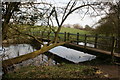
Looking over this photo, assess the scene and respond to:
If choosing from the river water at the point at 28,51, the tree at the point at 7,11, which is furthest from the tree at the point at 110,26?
the tree at the point at 7,11

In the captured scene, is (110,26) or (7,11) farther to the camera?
(110,26)

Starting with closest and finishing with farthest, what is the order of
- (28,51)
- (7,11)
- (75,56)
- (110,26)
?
(7,11)
(28,51)
(75,56)
(110,26)

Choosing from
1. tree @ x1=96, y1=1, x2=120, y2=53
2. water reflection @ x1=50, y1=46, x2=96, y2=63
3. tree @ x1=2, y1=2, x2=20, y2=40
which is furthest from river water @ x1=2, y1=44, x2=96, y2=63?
tree @ x1=96, y1=1, x2=120, y2=53

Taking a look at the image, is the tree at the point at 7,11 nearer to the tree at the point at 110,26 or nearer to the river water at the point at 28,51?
the river water at the point at 28,51

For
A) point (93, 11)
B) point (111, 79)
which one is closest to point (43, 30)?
point (93, 11)

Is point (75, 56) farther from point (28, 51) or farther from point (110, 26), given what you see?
point (110, 26)

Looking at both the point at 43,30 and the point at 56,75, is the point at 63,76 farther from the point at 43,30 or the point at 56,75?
the point at 43,30

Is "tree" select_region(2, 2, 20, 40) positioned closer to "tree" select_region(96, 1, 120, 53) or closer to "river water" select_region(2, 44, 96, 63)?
"river water" select_region(2, 44, 96, 63)

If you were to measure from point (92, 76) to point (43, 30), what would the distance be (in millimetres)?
1833

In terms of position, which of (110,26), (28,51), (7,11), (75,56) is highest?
(7,11)

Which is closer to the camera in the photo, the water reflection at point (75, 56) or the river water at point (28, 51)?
the river water at point (28, 51)

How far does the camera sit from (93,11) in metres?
3.90

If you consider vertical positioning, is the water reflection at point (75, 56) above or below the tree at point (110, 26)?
below

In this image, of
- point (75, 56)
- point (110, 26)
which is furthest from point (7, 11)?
point (110, 26)
